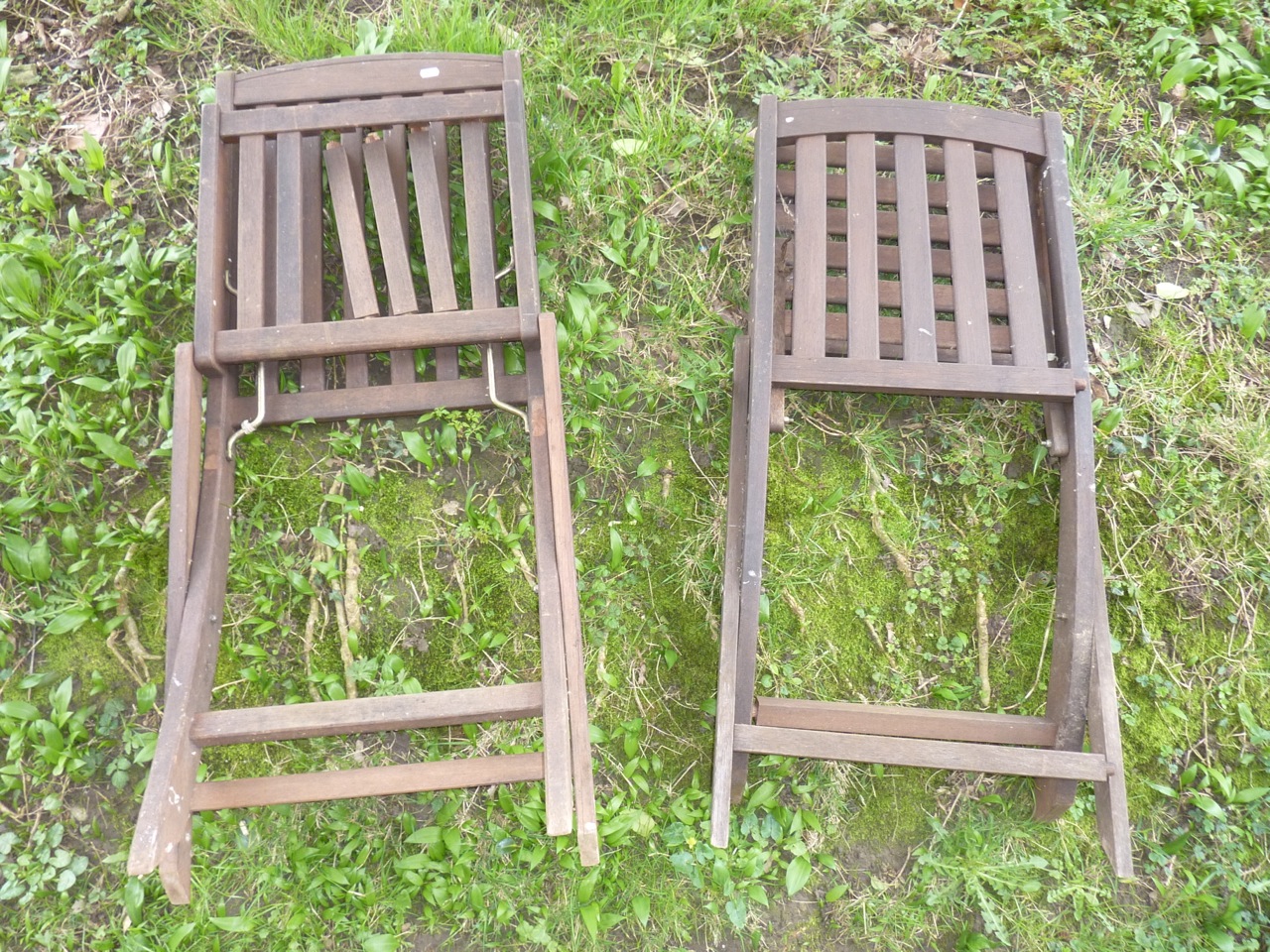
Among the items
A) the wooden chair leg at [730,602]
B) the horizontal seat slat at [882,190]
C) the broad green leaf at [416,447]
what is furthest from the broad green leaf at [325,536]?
the horizontal seat slat at [882,190]

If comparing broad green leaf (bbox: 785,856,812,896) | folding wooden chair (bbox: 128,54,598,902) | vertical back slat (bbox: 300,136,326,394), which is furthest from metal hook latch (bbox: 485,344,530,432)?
broad green leaf (bbox: 785,856,812,896)

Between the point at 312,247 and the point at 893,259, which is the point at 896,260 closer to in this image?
the point at 893,259

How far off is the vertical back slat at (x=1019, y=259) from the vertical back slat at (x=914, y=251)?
0.73 feet

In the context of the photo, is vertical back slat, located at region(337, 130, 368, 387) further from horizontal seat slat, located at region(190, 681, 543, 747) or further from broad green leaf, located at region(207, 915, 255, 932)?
broad green leaf, located at region(207, 915, 255, 932)

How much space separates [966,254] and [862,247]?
305 millimetres

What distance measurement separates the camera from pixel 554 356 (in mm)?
2166

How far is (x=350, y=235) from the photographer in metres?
2.28

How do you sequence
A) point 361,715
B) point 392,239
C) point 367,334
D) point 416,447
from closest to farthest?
point 361,715
point 367,334
point 392,239
point 416,447

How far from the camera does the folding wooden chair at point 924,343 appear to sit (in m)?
2.13

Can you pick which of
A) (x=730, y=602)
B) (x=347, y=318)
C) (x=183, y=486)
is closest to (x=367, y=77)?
(x=347, y=318)

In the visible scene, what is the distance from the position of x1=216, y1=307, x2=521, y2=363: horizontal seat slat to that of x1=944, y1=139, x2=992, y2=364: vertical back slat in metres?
1.25

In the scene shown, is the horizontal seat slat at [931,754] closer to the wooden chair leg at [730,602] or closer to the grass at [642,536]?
the wooden chair leg at [730,602]

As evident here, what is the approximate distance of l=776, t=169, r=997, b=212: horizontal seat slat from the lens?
7.75 ft

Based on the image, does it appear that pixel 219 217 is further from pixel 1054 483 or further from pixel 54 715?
pixel 1054 483
